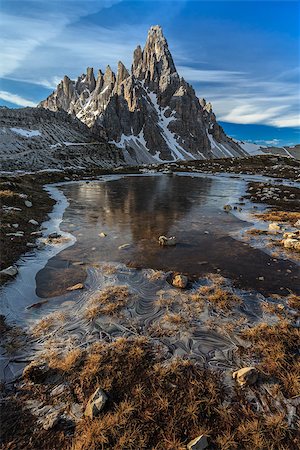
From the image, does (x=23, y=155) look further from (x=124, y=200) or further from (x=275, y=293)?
(x=275, y=293)

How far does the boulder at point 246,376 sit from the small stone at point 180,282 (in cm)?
444

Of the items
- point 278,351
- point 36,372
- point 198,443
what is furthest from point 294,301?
point 36,372

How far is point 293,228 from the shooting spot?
18.6 meters

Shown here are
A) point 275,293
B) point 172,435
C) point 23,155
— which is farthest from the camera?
point 23,155

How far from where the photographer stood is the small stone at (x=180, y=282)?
1067 centimetres

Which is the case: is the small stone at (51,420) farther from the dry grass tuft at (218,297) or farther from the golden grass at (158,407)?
the dry grass tuft at (218,297)

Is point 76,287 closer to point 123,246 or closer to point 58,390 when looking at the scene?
point 58,390

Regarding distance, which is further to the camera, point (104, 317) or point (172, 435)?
point (104, 317)

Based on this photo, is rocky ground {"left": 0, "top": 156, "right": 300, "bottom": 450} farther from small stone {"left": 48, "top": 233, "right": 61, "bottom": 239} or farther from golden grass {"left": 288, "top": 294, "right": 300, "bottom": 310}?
small stone {"left": 48, "top": 233, "right": 61, "bottom": 239}

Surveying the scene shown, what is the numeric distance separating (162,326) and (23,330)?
4430mm

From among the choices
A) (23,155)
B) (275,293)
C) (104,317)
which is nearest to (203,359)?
(104,317)

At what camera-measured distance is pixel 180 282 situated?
35.2ft

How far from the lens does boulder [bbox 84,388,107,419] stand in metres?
5.49

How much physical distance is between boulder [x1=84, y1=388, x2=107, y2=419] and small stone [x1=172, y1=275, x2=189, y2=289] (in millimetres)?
5526
